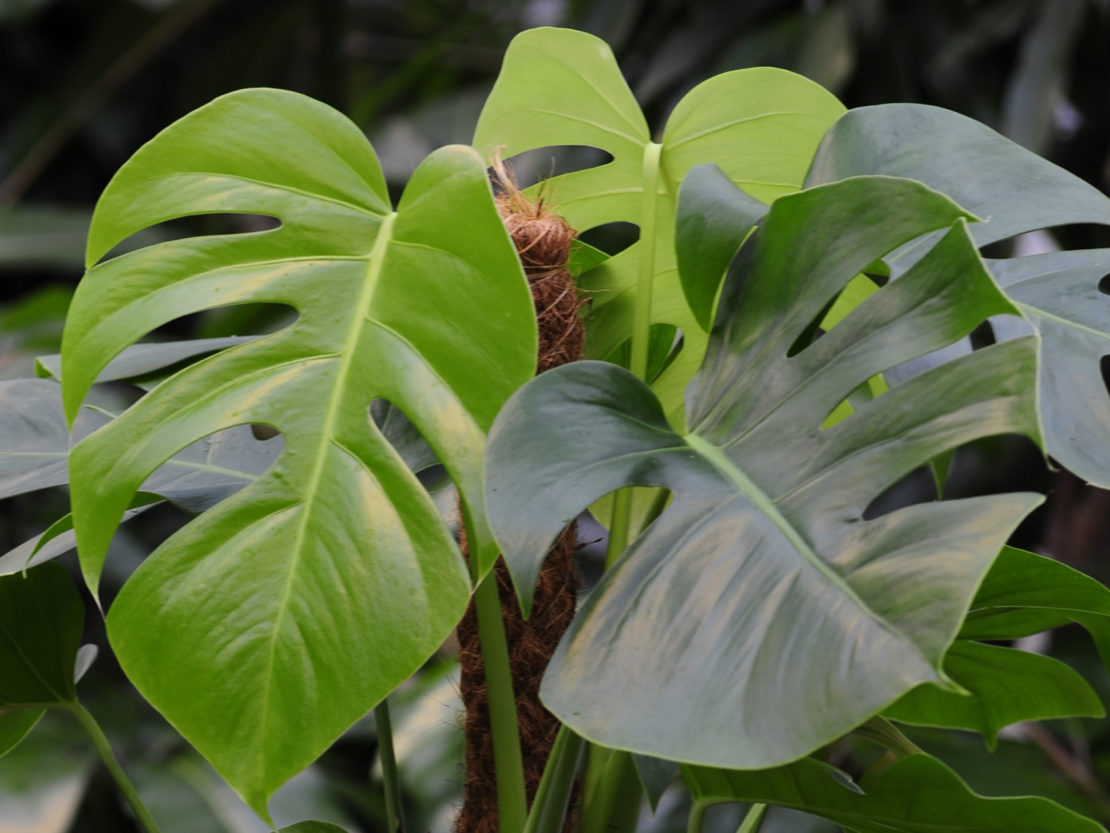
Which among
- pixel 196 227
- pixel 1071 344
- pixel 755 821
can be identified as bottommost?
pixel 196 227

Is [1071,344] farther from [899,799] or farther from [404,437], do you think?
[404,437]

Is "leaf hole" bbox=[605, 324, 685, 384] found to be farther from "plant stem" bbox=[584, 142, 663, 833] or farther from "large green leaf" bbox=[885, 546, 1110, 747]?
"large green leaf" bbox=[885, 546, 1110, 747]

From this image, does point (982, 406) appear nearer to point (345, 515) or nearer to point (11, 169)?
point (345, 515)

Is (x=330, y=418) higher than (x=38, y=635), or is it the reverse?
(x=330, y=418)

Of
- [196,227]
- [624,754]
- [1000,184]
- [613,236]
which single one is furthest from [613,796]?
[196,227]

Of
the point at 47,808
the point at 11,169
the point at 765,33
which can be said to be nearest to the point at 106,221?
the point at 47,808

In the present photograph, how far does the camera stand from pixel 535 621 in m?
0.50

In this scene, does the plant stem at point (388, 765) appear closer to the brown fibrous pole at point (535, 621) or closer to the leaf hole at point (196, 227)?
the brown fibrous pole at point (535, 621)

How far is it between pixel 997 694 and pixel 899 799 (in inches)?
5.9

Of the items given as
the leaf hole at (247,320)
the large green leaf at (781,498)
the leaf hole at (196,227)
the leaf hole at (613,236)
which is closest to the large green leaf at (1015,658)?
the large green leaf at (781,498)

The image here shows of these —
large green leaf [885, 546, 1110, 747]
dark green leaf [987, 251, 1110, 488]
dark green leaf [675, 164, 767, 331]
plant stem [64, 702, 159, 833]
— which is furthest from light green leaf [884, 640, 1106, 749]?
plant stem [64, 702, 159, 833]

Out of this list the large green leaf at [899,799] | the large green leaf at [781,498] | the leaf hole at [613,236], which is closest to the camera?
the large green leaf at [781,498]

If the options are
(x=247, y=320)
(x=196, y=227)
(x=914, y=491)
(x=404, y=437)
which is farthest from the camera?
(x=196, y=227)

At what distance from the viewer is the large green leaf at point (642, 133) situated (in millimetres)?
559
